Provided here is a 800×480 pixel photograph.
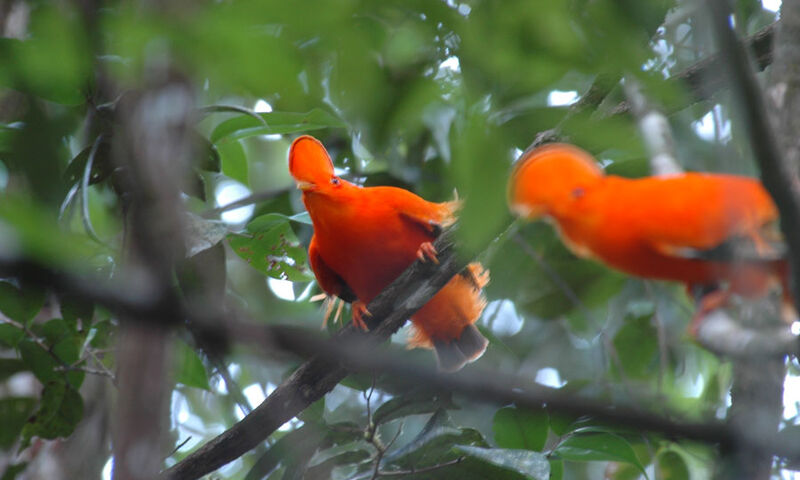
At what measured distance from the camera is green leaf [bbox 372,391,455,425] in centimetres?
256

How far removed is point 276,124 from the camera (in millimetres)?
2799

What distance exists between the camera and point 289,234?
9.64 feet

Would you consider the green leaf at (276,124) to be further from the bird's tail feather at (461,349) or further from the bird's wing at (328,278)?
the bird's tail feather at (461,349)

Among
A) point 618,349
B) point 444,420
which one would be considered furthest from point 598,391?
point 444,420

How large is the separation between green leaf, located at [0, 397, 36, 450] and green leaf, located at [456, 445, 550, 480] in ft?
5.54

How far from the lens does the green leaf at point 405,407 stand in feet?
8.41

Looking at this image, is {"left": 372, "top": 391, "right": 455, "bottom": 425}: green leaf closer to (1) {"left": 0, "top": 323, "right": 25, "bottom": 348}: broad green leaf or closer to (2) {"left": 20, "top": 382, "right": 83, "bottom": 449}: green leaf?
(2) {"left": 20, "top": 382, "right": 83, "bottom": 449}: green leaf

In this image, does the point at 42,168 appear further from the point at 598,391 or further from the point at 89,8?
the point at 598,391

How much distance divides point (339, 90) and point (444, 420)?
158 centimetres

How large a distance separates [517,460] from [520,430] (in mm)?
361

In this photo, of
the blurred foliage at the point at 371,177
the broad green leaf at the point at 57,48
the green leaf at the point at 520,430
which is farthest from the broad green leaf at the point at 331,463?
the broad green leaf at the point at 57,48

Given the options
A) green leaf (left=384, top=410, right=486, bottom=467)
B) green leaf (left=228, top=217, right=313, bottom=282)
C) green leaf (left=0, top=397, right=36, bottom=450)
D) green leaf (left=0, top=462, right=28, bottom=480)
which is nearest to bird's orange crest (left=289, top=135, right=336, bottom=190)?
green leaf (left=228, top=217, right=313, bottom=282)

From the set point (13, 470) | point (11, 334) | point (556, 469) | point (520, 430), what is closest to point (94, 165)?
point (11, 334)

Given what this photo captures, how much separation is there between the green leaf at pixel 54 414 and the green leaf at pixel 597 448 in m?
1.67
